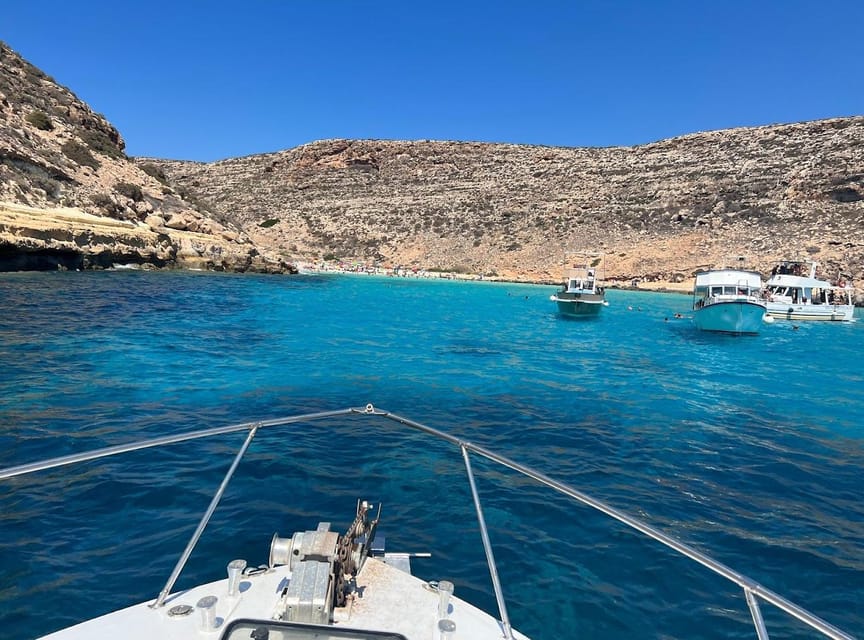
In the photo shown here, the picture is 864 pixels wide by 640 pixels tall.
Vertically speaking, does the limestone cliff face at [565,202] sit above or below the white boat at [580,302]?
above

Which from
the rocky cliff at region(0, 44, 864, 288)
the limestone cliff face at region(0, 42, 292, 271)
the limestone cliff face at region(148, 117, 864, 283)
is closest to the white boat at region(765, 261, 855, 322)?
the rocky cliff at region(0, 44, 864, 288)

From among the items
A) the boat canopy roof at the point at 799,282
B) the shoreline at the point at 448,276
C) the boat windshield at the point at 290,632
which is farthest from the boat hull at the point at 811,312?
the boat windshield at the point at 290,632

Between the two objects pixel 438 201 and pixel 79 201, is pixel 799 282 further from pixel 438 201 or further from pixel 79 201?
pixel 438 201

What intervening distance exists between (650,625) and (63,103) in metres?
56.5

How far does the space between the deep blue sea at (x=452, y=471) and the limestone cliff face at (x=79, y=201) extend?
1331 centimetres

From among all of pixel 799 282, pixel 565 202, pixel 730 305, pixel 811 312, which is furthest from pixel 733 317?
pixel 565 202

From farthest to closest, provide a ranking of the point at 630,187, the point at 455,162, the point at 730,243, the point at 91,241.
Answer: the point at 455,162, the point at 630,187, the point at 730,243, the point at 91,241

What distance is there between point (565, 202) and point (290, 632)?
2851 inches

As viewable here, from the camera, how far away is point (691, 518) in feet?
20.8

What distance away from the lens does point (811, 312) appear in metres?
34.2

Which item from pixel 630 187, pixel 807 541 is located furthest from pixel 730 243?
pixel 807 541

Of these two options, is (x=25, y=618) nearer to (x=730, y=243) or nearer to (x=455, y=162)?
(x=730, y=243)

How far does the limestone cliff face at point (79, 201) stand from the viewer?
92.8 feet

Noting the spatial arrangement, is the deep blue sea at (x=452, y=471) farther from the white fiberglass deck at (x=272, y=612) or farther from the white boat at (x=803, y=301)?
the white boat at (x=803, y=301)
